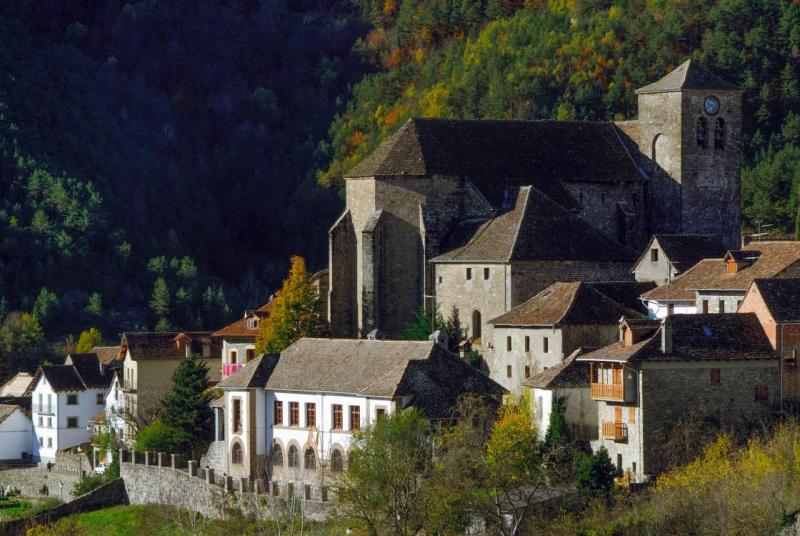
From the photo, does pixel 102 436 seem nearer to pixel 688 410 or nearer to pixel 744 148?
pixel 688 410

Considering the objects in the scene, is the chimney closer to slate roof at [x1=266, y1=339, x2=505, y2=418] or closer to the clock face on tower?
slate roof at [x1=266, y1=339, x2=505, y2=418]

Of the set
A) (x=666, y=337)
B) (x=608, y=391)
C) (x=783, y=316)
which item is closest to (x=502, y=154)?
(x=783, y=316)

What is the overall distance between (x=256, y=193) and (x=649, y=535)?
11818cm

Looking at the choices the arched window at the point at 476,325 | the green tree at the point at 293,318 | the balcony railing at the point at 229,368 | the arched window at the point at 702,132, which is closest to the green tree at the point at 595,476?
the arched window at the point at 476,325

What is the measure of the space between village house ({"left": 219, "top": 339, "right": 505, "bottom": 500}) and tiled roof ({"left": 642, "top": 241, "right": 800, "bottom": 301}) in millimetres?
8889

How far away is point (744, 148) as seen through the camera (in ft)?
474

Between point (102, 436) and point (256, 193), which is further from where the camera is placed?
point (256, 193)

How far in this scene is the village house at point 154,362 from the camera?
110 m

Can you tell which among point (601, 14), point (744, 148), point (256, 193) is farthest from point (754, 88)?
point (256, 193)

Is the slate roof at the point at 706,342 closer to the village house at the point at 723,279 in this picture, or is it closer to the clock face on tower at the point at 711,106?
the village house at the point at 723,279

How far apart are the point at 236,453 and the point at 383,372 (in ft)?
26.3

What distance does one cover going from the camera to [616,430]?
78.0 metres

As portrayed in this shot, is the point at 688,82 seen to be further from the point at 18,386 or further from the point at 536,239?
the point at 18,386

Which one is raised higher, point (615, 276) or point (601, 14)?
point (601, 14)
